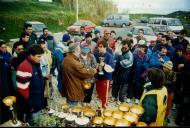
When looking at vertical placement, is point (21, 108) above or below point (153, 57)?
below

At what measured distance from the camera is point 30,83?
3.42 meters

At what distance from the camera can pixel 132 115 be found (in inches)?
118

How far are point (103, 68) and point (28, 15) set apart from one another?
10.5ft

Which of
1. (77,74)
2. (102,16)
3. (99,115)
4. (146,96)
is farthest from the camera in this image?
(102,16)

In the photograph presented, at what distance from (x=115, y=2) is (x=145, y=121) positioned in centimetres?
533

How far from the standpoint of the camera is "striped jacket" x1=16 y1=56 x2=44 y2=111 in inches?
129

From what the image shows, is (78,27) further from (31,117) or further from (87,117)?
(87,117)

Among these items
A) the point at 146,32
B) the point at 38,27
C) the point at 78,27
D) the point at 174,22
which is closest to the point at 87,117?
the point at 38,27

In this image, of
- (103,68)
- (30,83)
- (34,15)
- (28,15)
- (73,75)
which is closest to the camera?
(30,83)

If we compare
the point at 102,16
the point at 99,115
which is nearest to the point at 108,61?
the point at 99,115

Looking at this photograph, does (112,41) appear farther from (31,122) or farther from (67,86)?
(31,122)

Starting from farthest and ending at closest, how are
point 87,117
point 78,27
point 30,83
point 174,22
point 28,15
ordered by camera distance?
point 174,22 < point 78,27 < point 28,15 < point 30,83 < point 87,117

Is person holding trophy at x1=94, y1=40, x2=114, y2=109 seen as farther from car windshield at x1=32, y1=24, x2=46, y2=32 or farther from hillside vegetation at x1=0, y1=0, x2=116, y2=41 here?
hillside vegetation at x1=0, y1=0, x2=116, y2=41

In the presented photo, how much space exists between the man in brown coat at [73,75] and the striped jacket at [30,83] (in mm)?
417
